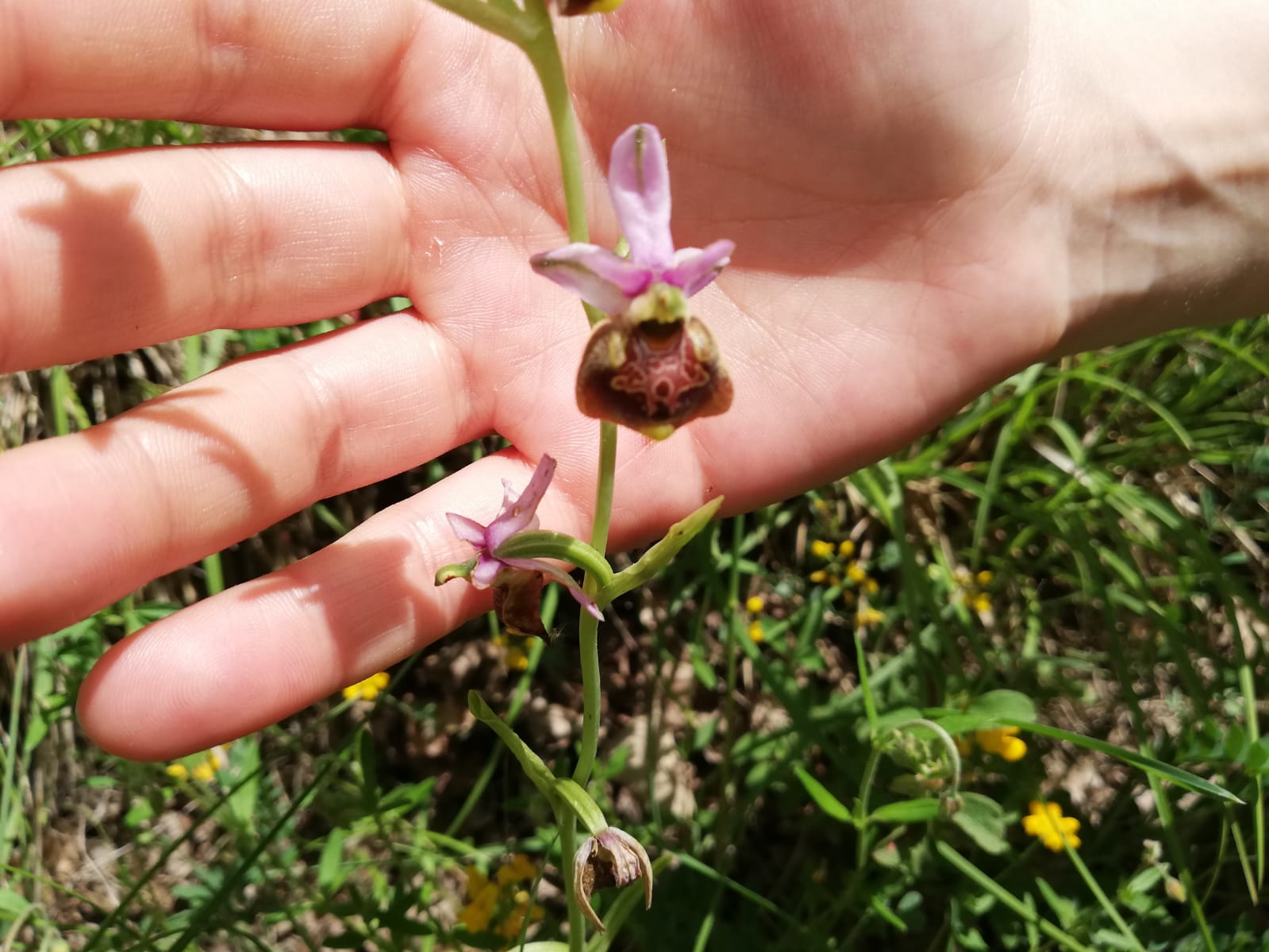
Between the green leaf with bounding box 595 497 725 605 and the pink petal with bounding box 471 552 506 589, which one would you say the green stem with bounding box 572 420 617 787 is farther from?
the pink petal with bounding box 471 552 506 589

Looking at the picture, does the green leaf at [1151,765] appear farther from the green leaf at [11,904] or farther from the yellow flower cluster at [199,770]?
the green leaf at [11,904]

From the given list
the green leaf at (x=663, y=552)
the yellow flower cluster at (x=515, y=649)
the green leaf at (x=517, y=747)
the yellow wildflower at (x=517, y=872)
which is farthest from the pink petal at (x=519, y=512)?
the yellow flower cluster at (x=515, y=649)

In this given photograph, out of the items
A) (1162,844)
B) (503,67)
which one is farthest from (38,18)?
(1162,844)

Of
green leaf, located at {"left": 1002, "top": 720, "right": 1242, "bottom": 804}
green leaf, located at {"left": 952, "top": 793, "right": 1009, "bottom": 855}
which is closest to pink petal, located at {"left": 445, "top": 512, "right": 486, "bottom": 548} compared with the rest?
green leaf, located at {"left": 1002, "top": 720, "right": 1242, "bottom": 804}

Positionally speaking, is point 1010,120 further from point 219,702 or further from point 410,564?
point 219,702

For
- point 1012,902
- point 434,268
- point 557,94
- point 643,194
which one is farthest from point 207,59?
point 1012,902

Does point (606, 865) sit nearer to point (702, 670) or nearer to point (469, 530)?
point (469, 530)
